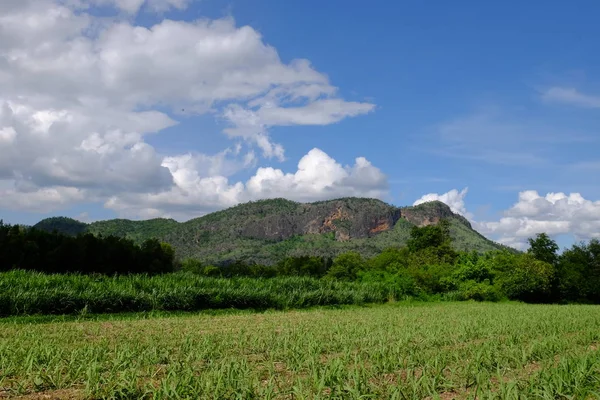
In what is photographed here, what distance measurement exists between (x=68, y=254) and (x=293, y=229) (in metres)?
139

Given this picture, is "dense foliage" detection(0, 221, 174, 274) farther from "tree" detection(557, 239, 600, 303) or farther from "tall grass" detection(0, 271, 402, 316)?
"tree" detection(557, 239, 600, 303)

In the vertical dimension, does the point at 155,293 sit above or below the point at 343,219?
below

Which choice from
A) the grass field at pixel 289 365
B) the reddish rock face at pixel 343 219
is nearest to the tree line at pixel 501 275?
the grass field at pixel 289 365

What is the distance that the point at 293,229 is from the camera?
187m

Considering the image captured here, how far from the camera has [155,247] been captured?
62.9m

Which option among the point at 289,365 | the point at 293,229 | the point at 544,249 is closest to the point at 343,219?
the point at 293,229

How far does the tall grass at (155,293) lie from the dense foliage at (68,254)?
947 inches

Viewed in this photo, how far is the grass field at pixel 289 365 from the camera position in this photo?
708 cm

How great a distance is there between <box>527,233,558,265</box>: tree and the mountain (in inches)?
3279

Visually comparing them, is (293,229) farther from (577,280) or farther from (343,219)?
(577,280)

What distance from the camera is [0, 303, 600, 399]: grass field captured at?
7082mm

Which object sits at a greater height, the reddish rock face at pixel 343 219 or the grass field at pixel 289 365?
the reddish rock face at pixel 343 219

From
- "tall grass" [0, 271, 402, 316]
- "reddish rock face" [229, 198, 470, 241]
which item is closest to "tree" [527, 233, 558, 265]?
"tall grass" [0, 271, 402, 316]

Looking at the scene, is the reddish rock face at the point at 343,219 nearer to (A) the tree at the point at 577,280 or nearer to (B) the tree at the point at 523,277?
(A) the tree at the point at 577,280
